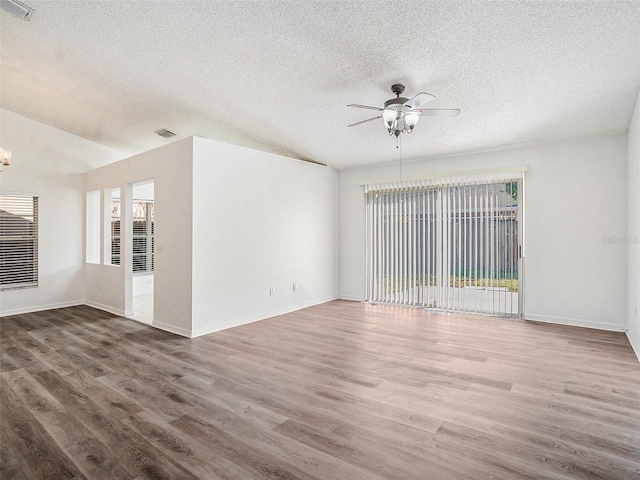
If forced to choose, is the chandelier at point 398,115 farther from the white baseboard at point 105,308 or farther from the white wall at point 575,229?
the white baseboard at point 105,308

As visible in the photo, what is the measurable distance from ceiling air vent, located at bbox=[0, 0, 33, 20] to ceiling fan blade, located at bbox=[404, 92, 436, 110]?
360cm

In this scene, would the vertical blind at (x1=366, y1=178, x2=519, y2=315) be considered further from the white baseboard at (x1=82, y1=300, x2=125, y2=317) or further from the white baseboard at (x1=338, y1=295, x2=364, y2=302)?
the white baseboard at (x1=82, y1=300, x2=125, y2=317)

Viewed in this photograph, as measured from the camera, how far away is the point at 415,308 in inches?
253

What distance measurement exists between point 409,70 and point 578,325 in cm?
417

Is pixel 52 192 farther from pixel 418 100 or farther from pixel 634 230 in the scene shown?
pixel 634 230

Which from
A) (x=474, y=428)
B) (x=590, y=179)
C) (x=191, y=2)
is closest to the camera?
(x=474, y=428)

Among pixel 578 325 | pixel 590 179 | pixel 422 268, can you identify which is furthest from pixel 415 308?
pixel 590 179

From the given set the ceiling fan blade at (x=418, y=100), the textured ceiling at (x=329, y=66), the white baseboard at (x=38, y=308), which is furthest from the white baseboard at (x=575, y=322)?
the white baseboard at (x=38, y=308)

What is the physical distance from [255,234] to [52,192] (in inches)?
159

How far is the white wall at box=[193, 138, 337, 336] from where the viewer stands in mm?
4809

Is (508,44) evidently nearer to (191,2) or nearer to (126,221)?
(191,2)

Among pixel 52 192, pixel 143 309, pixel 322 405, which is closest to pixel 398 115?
pixel 322 405

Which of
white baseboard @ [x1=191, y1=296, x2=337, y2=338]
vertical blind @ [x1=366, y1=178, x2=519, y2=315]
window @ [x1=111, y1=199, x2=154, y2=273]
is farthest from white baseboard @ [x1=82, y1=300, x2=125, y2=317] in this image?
vertical blind @ [x1=366, y1=178, x2=519, y2=315]

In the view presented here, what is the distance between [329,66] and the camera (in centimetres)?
376
